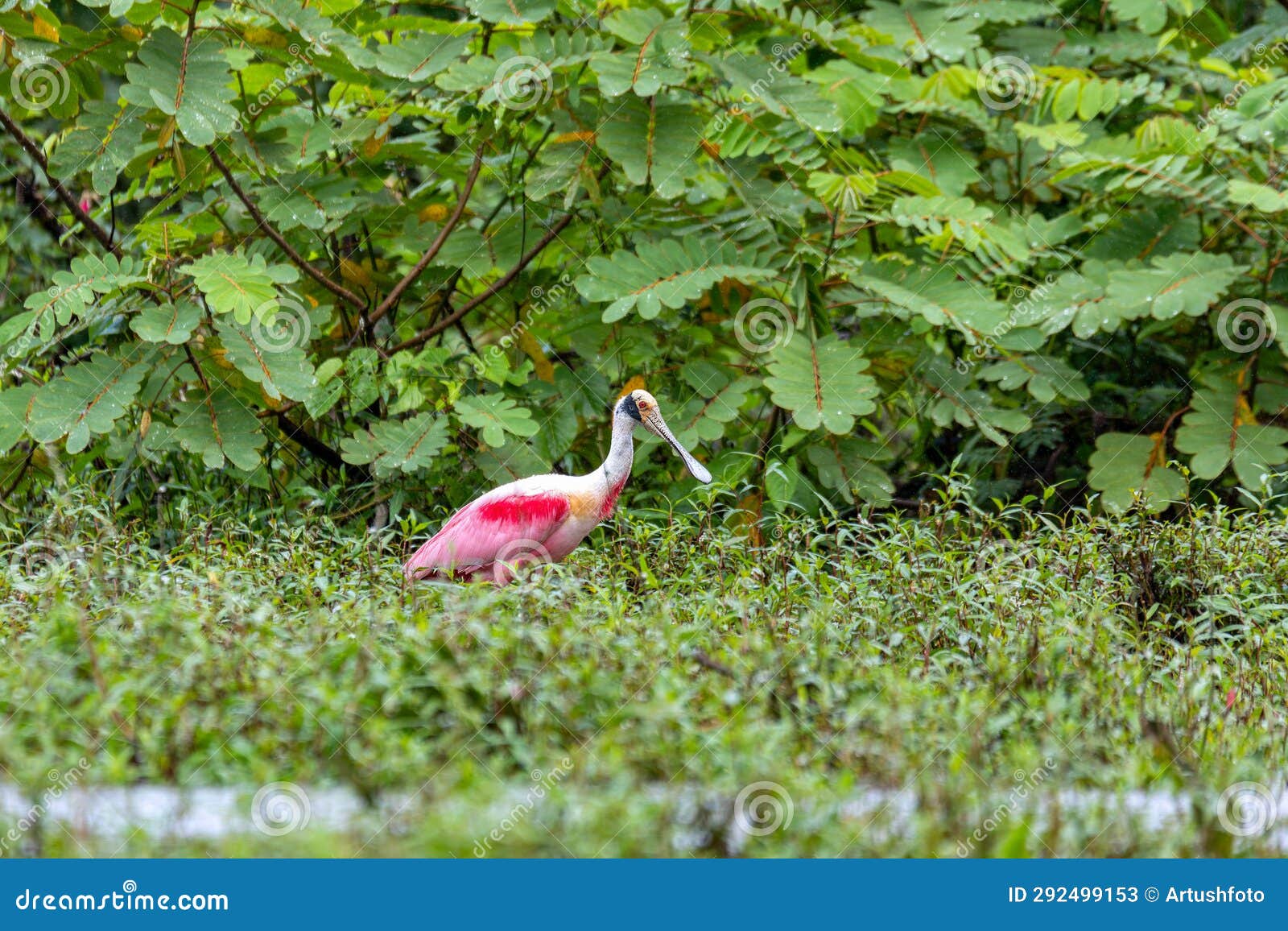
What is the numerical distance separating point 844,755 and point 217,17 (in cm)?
470

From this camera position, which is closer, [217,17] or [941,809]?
[941,809]

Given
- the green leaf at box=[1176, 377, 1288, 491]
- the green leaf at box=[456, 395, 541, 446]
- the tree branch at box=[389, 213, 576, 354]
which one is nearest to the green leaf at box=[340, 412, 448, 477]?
the green leaf at box=[456, 395, 541, 446]

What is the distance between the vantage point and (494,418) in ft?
22.1

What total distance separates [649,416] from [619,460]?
1.25 ft

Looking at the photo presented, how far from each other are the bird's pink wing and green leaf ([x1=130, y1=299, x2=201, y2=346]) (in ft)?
4.80

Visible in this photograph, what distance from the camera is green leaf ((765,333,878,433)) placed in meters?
6.59

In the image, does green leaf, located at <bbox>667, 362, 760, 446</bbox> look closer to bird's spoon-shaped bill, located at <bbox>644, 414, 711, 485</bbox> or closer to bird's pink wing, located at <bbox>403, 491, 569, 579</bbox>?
bird's spoon-shaped bill, located at <bbox>644, 414, 711, 485</bbox>

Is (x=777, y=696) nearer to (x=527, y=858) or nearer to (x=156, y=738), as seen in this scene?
(x=527, y=858)

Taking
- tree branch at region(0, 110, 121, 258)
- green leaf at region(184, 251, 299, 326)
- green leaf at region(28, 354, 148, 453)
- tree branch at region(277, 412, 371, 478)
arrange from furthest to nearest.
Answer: tree branch at region(277, 412, 371, 478) → tree branch at region(0, 110, 121, 258) → green leaf at region(28, 354, 148, 453) → green leaf at region(184, 251, 299, 326)

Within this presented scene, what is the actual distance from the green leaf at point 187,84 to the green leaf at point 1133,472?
14.2 ft

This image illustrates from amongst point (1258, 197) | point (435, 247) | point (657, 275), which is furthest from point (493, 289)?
point (1258, 197)

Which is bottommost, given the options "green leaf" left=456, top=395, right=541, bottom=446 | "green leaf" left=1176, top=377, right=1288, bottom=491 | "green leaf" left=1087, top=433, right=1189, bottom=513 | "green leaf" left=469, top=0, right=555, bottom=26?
"green leaf" left=1087, top=433, right=1189, bottom=513

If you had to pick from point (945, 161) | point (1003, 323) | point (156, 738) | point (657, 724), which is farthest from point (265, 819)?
point (945, 161)

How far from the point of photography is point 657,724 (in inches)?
150
